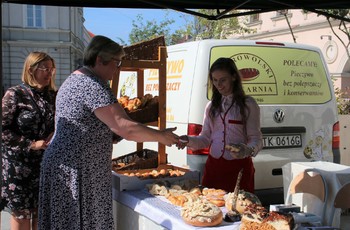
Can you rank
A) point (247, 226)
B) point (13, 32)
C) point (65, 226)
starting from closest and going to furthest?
point (247, 226) < point (65, 226) < point (13, 32)

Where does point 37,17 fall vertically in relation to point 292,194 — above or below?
above

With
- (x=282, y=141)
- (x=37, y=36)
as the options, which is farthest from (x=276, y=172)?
(x=37, y=36)

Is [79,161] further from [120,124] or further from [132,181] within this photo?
[132,181]

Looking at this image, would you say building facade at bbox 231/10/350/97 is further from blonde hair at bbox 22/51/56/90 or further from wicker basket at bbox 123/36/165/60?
blonde hair at bbox 22/51/56/90

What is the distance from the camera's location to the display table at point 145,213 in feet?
7.11

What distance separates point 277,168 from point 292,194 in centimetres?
185

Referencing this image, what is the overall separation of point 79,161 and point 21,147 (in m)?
0.86

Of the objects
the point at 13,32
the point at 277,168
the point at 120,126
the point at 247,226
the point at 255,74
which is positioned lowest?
the point at 277,168

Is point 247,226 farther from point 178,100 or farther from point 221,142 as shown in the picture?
point 178,100

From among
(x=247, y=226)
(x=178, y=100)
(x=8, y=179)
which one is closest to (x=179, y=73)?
(x=178, y=100)

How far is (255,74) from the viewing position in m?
4.23

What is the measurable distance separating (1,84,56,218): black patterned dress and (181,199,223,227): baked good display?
4.64 ft

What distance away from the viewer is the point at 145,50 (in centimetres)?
336

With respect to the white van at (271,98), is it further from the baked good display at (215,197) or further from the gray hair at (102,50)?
the gray hair at (102,50)
